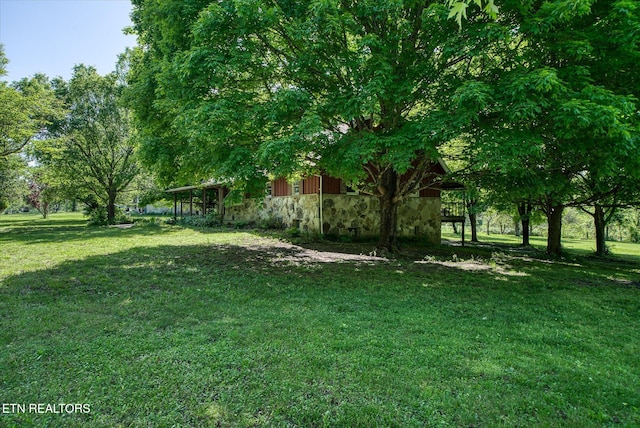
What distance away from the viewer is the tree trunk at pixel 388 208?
10.5 metres

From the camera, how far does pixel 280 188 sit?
17578 millimetres

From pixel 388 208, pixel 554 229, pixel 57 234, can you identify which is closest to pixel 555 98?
pixel 388 208

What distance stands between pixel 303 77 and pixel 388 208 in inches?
198

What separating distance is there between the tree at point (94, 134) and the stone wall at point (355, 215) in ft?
40.2

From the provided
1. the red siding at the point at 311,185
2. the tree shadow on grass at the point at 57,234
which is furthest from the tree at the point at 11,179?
the red siding at the point at 311,185

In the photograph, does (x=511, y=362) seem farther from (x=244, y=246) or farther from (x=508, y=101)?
(x=244, y=246)

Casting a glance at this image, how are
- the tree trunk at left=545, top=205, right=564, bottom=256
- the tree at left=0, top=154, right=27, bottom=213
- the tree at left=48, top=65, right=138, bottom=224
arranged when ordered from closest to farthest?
the tree trunk at left=545, top=205, right=564, bottom=256 → the tree at left=0, top=154, right=27, bottom=213 → the tree at left=48, top=65, right=138, bottom=224

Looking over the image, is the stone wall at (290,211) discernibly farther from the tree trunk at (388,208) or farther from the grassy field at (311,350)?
the grassy field at (311,350)

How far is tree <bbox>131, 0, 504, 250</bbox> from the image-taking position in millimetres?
6109

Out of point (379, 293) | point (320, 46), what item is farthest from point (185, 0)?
point (379, 293)

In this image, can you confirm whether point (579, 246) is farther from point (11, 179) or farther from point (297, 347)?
point (11, 179)

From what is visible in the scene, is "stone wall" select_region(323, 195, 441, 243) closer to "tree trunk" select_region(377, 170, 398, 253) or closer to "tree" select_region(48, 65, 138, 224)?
"tree trunk" select_region(377, 170, 398, 253)

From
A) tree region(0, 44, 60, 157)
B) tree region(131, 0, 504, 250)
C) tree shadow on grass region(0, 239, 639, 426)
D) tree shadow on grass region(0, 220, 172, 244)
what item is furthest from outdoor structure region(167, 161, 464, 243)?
tree region(0, 44, 60, 157)

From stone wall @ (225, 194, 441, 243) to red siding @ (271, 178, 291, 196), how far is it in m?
0.30
